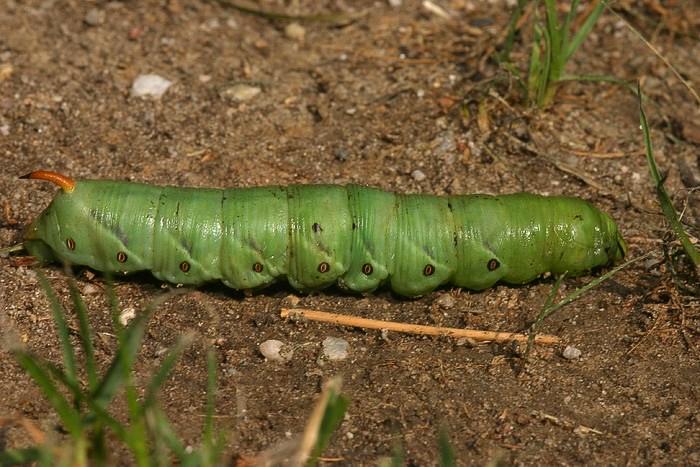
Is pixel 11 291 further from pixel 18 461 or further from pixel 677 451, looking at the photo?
pixel 677 451

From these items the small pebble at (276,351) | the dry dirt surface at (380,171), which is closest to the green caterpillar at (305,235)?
the dry dirt surface at (380,171)

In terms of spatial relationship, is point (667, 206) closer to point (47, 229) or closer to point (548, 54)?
point (548, 54)

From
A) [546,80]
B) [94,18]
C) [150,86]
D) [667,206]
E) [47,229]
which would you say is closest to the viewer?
[667,206]

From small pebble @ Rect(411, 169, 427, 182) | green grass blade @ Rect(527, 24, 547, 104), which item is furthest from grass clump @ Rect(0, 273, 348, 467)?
green grass blade @ Rect(527, 24, 547, 104)

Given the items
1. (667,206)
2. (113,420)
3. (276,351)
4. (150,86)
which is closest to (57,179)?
(276,351)

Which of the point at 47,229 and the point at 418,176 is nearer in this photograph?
the point at 47,229

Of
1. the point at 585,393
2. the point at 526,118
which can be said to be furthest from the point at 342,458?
the point at 526,118
